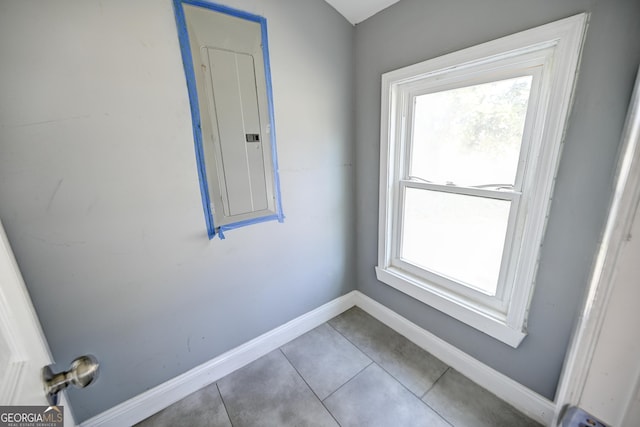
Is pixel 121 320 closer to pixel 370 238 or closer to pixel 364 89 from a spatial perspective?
pixel 370 238

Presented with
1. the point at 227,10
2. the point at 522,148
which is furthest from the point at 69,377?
the point at 522,148

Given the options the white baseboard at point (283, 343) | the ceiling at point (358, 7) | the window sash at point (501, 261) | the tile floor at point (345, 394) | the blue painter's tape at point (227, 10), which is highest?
the ceiling at point (358, 7)

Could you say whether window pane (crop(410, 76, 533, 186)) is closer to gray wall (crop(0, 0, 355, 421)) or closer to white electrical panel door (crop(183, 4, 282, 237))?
gray wall (crop(0, 0, 355, 421))

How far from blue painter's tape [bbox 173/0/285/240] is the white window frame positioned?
0.74m

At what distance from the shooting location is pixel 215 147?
1325 mm

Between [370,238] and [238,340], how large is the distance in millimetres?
1187

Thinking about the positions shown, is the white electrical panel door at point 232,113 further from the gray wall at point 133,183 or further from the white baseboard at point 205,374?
the white baseboard at point 205,374

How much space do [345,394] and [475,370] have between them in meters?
0.78

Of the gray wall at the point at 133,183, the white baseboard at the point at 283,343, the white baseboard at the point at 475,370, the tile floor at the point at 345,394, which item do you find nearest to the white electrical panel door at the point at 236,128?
the gray wall at the point at 133,183

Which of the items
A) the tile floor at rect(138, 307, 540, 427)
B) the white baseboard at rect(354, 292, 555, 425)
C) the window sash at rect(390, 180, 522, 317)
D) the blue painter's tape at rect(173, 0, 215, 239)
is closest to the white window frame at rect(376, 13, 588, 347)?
the window sash at rect(390, 180, 522, 317)

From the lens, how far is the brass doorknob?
539 millimetres

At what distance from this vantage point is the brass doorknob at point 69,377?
54 centimetres

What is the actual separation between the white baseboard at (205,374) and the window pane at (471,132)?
1345 mm

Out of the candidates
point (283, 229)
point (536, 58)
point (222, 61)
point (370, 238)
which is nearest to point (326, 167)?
point (283, 229)
